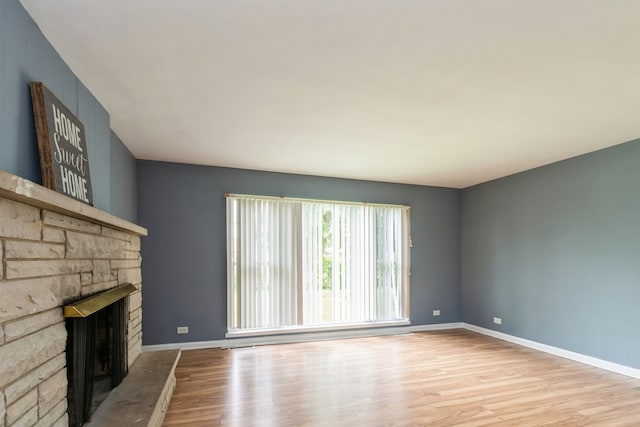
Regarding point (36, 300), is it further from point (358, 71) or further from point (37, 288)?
point (358, 71)

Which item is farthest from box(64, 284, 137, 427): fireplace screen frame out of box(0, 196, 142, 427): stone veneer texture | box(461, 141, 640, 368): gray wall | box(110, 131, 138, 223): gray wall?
box(461, 141, 640, 368): gray wall

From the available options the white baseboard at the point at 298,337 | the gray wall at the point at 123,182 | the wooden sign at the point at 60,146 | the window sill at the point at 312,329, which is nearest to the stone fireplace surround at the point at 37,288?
the wooden sign at the point at 60,146

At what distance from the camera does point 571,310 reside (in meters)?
4.39

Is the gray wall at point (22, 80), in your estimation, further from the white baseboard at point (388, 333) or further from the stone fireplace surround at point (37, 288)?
the white baseboard at point (388, 333)

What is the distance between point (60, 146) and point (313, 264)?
379 centimetres

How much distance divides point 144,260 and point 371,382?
3148 mm

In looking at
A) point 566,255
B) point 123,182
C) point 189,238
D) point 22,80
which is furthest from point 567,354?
point 22,80

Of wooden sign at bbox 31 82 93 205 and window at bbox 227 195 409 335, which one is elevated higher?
wooden sign at bbox 31 82 93 205

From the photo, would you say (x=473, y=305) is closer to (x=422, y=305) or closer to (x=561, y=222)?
(x=422, y=305)

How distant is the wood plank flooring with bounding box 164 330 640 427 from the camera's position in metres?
2.86

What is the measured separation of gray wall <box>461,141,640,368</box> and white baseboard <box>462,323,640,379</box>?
0.06 m

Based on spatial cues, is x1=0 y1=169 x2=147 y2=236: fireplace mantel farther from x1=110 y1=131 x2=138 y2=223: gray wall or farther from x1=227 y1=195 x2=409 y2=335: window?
x1=227 y1=195 x2=409 y2=335: window

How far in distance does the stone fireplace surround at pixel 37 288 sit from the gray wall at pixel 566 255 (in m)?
4.89

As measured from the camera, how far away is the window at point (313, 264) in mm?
4973
